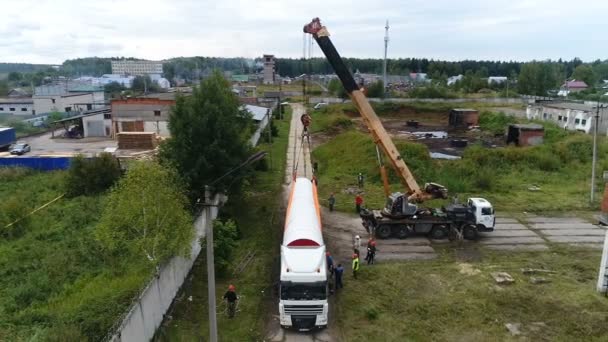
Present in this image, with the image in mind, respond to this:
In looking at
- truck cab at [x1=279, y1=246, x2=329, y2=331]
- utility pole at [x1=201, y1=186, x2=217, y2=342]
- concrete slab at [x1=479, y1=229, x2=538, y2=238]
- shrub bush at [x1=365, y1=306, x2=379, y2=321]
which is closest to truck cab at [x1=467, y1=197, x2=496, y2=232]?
concrete slab at [x1=479, y1=229, x2=538, y2=238]

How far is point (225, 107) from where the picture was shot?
26.1m

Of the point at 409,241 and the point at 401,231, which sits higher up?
the point at 401,231

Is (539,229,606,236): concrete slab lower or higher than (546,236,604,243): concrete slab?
higher

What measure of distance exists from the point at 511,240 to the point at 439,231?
4000 millimetres

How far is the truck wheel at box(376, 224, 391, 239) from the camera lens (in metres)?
23.7

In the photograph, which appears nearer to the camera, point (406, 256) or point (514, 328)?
point (514, 328)

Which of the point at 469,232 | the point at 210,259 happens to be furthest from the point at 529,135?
the point at 210,259

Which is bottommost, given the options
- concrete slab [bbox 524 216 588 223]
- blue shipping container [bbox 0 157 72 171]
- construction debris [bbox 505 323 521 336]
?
construction debris [bbox 505 323 521 336]

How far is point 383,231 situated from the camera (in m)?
23.8

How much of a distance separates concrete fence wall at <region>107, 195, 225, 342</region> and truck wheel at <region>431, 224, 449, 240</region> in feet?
42.1

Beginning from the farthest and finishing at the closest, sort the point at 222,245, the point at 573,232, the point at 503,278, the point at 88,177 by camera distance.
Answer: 1. the point at 88,177
2. the point at 573,232
3. the point at 222,245
4. the point at 503,278

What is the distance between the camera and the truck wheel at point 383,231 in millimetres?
23703

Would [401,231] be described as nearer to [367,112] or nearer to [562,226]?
[367,112]

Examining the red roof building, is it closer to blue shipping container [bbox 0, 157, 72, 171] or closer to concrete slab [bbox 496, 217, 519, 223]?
concrete slab [bbox 496, 217, 519, 223]
